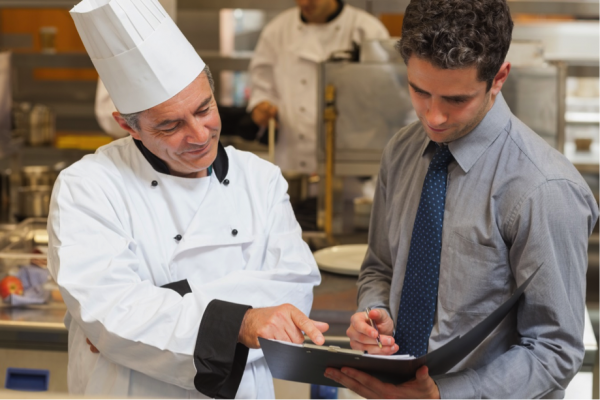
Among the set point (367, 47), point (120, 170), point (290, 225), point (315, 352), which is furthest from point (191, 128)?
point (367, 47)

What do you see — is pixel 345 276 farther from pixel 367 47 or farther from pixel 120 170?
pixel 120 170

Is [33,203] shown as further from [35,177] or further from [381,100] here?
[381,100]

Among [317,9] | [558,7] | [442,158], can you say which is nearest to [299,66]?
[317,9]

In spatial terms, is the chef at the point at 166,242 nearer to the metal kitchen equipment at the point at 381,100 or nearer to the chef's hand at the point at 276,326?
the chef's hand at the point at 276,326

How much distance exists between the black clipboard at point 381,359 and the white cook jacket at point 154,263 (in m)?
0.21

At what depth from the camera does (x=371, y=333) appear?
4.95ft

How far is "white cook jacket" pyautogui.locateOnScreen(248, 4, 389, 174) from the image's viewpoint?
4.21m

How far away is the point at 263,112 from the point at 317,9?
0.73 metres

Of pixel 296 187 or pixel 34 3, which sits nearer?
pixel 296 187

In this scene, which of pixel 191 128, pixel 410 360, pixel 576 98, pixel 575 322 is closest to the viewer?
pixel 410 360

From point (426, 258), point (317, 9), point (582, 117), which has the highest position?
point (317, 9)

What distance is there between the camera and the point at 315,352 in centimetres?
131

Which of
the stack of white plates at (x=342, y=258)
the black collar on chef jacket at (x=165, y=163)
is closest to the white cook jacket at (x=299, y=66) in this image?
the stack of white plates at (x=342, y=258)

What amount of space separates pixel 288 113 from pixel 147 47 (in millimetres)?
2719
